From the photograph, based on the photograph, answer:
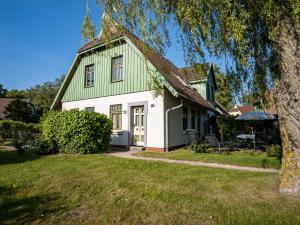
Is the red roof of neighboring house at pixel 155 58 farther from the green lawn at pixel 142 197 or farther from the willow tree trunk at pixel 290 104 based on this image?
the green lawn at pixel 142 197

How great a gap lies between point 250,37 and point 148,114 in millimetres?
8044

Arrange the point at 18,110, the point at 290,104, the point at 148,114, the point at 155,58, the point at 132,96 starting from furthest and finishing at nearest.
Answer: the point at 18,110 → the point at 132,96 → the point at 148,114 → the point at 155,58 → the point at 290,104

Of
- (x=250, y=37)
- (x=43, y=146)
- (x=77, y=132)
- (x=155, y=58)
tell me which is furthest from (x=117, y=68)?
(x=250, y=37)

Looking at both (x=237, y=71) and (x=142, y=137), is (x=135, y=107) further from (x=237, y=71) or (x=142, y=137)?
(x=237, y=71)

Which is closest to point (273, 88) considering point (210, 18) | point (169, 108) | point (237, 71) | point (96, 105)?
point (237, 71)

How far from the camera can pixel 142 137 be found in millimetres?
13742

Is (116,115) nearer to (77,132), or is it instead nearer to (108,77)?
(108,77)

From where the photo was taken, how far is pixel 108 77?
1538 centimetres

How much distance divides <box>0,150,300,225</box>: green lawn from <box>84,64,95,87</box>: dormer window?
9.80 m

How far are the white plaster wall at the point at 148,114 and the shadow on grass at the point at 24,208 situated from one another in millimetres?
7756

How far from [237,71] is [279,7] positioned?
1.75 metres

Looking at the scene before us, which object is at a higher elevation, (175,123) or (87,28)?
(87,28)

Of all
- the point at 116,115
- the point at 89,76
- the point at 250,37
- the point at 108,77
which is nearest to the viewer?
the point at 250,37

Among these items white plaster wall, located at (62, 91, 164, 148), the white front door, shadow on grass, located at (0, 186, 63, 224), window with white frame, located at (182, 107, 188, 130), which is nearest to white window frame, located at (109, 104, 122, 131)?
white plaster wall, located at (62, 91, 164, 148)
